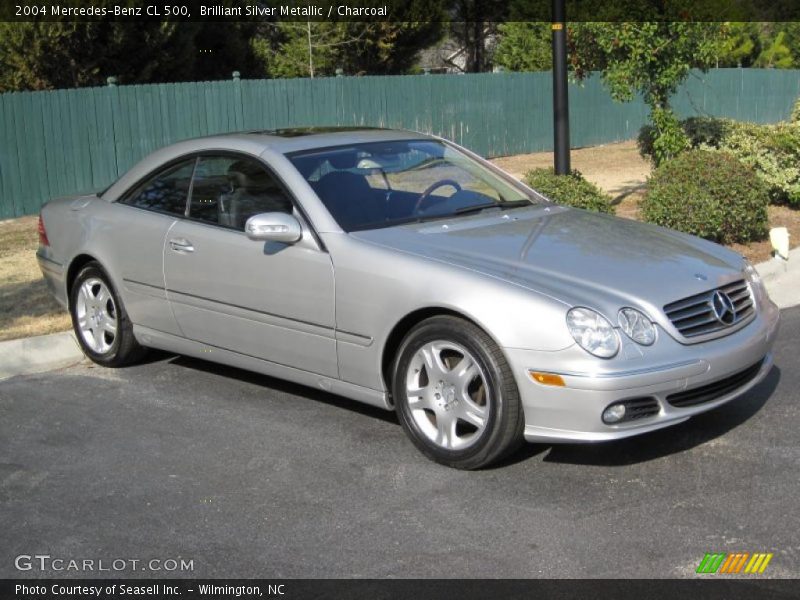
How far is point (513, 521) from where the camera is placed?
4.68 metres

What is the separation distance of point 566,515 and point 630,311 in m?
0.94

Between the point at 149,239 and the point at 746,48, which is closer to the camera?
the point at 149,239

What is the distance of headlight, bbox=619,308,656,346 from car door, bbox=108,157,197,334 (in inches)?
115

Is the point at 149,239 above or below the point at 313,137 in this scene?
below

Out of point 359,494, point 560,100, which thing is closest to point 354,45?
point 560,100

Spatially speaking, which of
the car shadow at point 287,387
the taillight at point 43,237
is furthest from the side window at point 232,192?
the taillight at point 43,237

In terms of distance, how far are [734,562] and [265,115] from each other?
16.2 metres

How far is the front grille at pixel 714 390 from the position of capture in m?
5.00

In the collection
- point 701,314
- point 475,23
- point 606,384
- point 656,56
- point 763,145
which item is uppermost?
point 475,23

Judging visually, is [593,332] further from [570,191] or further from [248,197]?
[570,191]

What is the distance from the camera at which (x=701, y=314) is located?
5168mm

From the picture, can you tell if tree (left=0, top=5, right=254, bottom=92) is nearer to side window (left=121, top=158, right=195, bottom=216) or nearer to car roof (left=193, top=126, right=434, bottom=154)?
side window (left=121, top=158, right=195, bottom=216)

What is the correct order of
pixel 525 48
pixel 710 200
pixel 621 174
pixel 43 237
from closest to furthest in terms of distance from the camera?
1. pixel 43 237
2. pixel 710 200
3. pixel 621 174
4. pixel 525 48

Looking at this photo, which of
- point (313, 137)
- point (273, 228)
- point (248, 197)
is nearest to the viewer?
point (273, 228)
